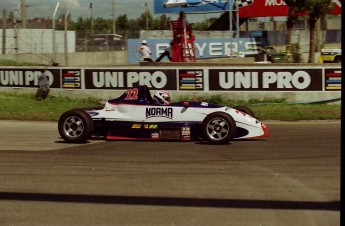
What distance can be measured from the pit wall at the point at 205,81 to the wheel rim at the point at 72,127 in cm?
795

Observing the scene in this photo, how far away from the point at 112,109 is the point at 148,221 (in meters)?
6.96

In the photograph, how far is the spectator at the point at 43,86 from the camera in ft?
71.3

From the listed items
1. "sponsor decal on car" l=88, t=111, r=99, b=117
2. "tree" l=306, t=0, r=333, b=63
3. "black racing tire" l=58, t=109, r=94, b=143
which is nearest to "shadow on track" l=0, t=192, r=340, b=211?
"black racing tire" l=58, t=109, r=94, b=143

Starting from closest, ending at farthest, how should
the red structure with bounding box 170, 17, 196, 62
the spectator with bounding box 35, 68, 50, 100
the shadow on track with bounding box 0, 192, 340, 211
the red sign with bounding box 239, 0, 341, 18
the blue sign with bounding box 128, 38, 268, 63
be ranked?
the shadow on track with bounding box 0, 192, 340, 211, the spectator with bounding box 35, 68, 50, 100, the red structure with bounding box 170, 17, 196, 62, the blue sign with bounding box 128, 38, 268, 63, the red sign with bounding box 239, 0, 341, 18

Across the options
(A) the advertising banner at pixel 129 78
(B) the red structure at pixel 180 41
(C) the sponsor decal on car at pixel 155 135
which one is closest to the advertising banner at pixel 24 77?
(A) the advertising banner at pixel 129 78

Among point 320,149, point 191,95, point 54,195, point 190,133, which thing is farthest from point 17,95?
point 54,195

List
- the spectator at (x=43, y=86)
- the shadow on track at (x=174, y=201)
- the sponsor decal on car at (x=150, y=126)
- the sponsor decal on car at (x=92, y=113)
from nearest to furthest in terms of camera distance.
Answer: the shadow on track at (x=174, y=201), the sponsor decal on car at (x=150, y=126), the sponsor decal on car at (x=92, y=113), the spectator at (x=43, y=86)

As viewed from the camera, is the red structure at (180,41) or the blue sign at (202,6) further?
the blue sign at (202,6)

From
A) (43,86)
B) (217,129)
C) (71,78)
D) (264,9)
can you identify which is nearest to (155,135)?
(217,129)

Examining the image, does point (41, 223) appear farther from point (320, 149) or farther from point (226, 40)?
point (226, 40)

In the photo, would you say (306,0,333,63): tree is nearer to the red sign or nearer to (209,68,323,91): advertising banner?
(209,68,323,91): advertising banner

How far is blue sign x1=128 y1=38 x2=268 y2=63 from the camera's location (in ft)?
151

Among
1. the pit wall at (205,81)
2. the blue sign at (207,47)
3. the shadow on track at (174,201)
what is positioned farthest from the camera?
the blue sign at (207,47)

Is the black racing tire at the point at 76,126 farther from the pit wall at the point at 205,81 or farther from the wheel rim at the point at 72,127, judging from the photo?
the pit wall at the point at 205,81
